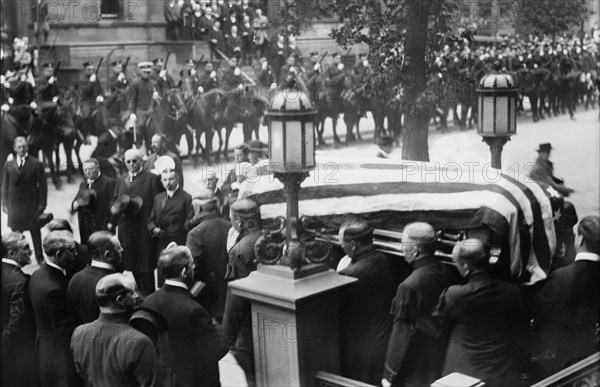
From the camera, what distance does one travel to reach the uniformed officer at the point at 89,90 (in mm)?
14289

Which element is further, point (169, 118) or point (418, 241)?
point (169, 118)

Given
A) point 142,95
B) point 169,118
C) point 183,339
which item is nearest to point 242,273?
point 183,339

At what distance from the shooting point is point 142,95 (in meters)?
14.7

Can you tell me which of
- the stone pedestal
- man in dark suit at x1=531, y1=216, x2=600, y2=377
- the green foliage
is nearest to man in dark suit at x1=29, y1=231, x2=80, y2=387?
the stone pedestal

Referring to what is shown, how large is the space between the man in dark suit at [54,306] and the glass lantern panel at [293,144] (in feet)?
4.93

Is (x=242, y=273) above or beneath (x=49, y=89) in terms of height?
beneath

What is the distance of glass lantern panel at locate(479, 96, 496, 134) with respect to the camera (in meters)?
6.27

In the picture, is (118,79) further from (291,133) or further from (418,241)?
(418,241)

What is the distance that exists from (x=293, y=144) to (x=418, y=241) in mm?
905

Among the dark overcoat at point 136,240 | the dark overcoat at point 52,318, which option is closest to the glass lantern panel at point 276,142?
the dark overcoat at point 52,318

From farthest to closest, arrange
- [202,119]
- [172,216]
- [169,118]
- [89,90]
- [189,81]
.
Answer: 1. [189,81]
2. [202,119]
3. [89,90]
4. [169,118]
5. [172,216]

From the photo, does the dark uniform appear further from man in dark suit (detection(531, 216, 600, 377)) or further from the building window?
the building window

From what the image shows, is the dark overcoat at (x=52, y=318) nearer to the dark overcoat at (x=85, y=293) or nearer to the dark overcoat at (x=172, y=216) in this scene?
the dark overcoat at (x=85, y=293)

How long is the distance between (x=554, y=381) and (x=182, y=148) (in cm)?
1264
